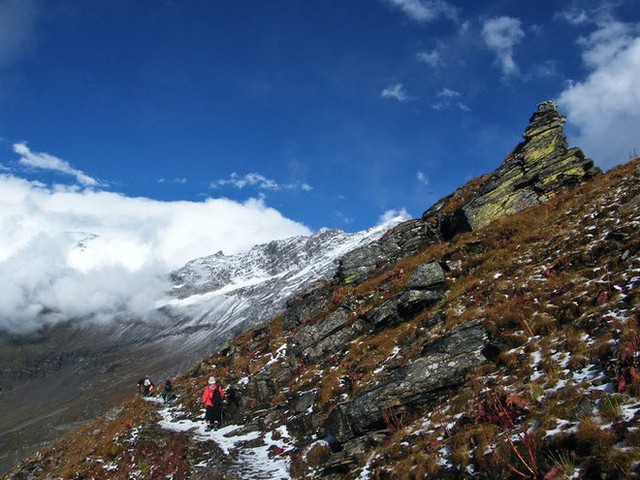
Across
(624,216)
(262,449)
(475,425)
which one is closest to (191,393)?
(262,449)

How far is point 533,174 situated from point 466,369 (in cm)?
2416

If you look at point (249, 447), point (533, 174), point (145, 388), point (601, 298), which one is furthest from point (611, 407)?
point (145, 388)

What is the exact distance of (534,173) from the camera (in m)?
33.5

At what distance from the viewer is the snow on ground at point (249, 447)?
680 inches

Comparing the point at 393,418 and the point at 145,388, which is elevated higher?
the point at 145,388

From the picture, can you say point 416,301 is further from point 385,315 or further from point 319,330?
point 319,330

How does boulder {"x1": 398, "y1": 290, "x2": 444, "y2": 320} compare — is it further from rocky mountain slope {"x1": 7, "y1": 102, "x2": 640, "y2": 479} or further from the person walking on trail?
the person walking on trail

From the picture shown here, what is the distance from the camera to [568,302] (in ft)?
48.2

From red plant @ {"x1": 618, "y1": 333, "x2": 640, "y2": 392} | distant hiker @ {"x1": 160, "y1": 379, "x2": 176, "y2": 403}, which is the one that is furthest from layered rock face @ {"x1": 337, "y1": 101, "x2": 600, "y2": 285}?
red plant @ {"x1": 618, "y1": 333, "x2": 640, "y2": 392}

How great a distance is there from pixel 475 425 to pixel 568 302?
20.1ft

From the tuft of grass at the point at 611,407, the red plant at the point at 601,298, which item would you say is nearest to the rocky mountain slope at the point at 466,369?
the tuft of grass at the point at 611,407

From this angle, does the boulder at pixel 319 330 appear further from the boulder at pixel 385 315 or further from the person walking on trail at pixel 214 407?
the person walking on trail at pixel 214 407

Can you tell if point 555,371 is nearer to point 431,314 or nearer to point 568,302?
point 568,302

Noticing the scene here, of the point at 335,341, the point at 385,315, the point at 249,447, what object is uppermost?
the point at 385,315
